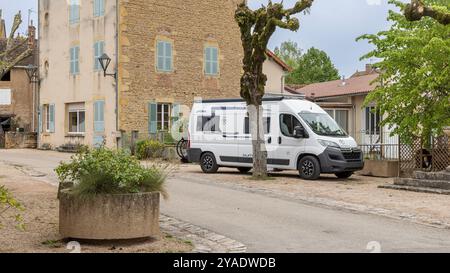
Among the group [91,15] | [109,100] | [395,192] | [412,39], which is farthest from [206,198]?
[91,15]

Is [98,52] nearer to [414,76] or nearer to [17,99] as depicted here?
[17,99]

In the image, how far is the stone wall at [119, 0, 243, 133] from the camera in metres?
29.0

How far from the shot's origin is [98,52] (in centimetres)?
3034

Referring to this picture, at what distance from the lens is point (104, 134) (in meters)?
29.8

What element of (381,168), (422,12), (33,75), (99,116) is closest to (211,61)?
(99,116)

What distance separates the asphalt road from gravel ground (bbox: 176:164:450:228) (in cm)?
71

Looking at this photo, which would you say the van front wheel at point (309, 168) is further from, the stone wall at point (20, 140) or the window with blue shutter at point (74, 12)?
the stone wall at point (20, 140)

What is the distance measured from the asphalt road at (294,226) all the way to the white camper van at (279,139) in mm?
4152

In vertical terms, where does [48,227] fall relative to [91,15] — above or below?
below

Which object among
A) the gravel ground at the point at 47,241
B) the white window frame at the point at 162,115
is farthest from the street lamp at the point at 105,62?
the gravel ground at the point at 47,241

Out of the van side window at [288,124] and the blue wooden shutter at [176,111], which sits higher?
the blue wooden shutter at [176,111]

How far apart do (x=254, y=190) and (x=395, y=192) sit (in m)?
3.43

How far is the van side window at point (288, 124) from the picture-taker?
18016 millimetres
